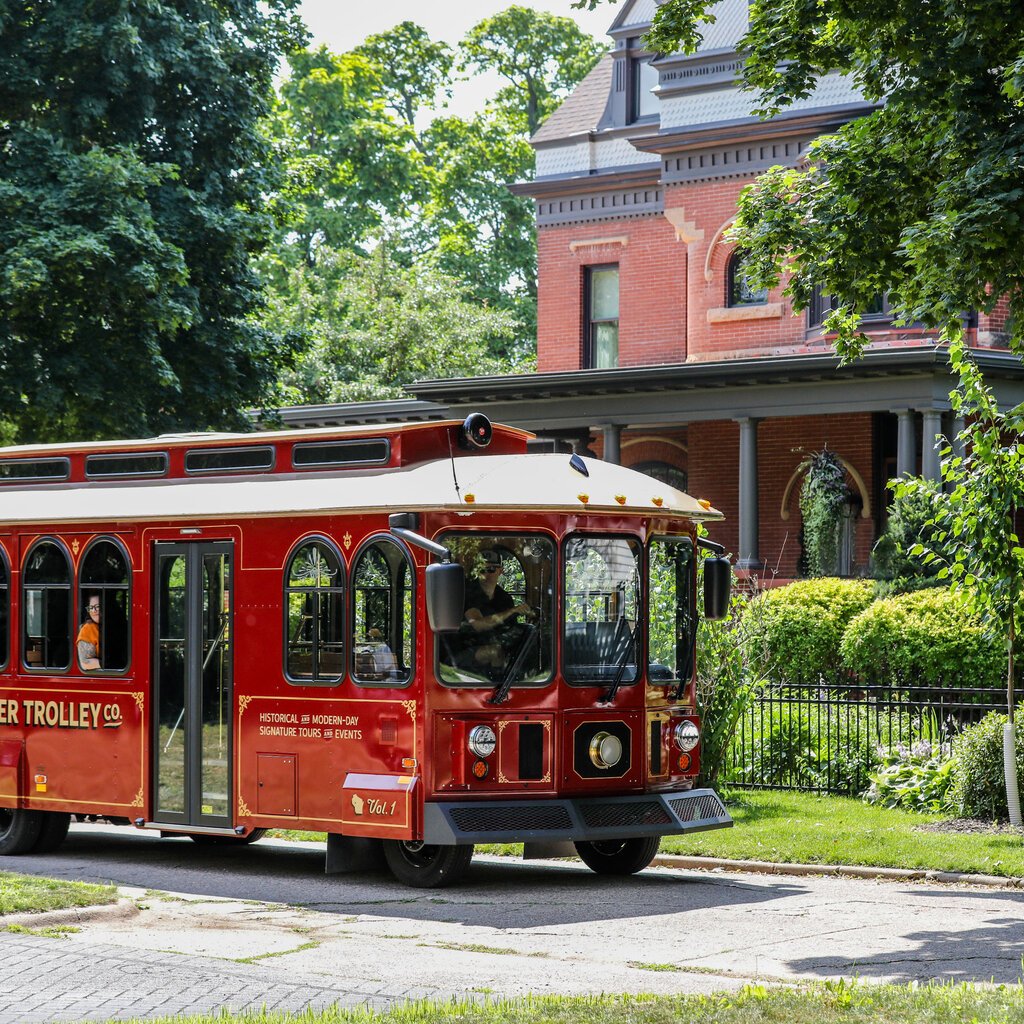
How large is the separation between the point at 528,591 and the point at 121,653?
11.3 feet

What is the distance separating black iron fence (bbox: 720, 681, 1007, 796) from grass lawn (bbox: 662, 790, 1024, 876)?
0.92 m

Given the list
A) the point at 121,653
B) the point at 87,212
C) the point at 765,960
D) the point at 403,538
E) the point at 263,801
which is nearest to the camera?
the point at 765,960

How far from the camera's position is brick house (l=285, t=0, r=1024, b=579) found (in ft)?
83.8

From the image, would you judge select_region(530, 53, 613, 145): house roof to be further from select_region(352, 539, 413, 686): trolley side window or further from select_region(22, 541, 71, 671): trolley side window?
select_region(352, 539, 413, 686): trolley side window

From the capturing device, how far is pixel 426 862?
11.8 m

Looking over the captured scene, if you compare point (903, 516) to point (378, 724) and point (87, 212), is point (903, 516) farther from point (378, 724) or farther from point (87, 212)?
point (378, 724)

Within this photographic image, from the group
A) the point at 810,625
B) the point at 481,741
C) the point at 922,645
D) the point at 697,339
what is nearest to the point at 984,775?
the point at 481,741

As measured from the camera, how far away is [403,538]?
1138 cm

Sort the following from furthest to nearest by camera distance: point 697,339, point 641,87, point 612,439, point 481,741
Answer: point 641,87
point 697,339
point 612,439
point 481,741

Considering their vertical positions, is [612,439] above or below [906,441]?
above

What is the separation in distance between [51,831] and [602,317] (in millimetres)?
20928

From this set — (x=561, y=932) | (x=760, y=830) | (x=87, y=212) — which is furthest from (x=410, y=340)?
(x=561, y=932)

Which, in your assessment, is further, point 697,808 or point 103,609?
point 103,609

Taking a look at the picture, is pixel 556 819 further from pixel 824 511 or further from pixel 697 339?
pixel 697 339
